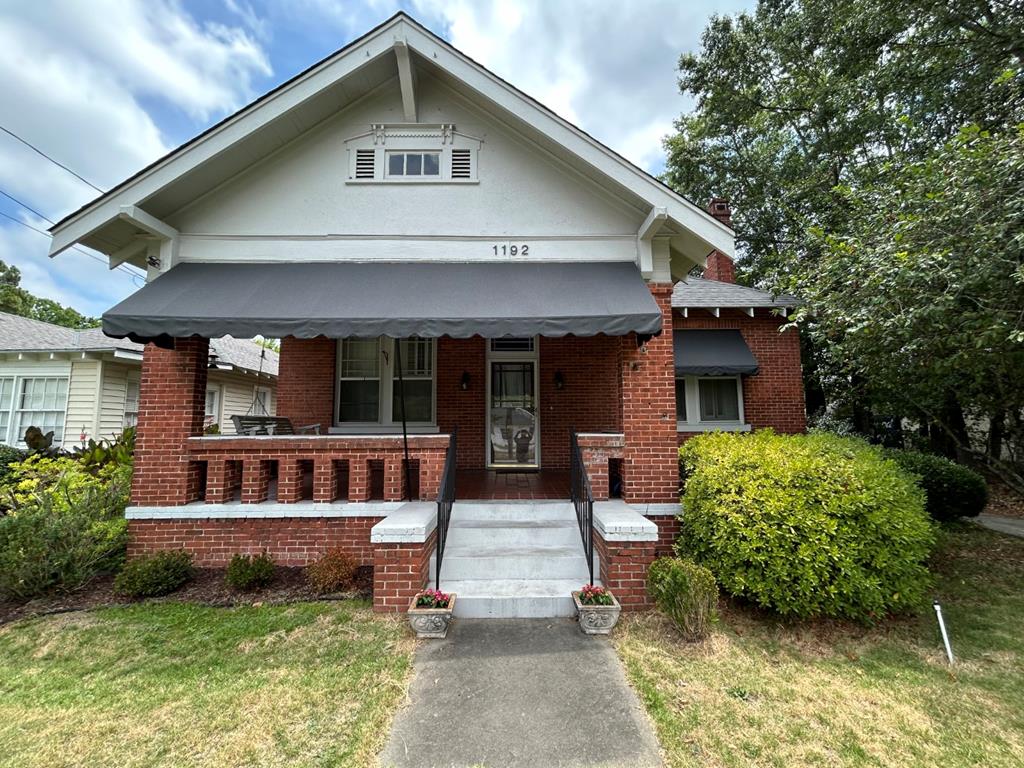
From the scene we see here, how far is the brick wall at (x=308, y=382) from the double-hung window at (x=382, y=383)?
196 millimetres

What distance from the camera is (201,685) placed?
3.51 m

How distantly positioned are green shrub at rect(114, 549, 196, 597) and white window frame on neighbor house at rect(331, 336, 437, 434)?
386cm

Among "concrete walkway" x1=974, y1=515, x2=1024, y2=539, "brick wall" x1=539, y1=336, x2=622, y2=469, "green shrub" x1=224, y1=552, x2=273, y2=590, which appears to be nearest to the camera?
"green shrub" x1=224, y1=552, x2=273, y2=590

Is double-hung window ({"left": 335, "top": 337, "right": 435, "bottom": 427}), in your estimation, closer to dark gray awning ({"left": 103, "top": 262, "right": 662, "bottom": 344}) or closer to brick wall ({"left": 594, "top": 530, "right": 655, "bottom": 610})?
dark gray awning ({"left": 103, "top": 262, "right": 662, "bottom": 344})

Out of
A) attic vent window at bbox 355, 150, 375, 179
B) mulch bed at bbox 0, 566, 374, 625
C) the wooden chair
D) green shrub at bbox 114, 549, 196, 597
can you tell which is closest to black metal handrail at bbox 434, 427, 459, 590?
mulch bed at bbox 0, 566, 374, 625

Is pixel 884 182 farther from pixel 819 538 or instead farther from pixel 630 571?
pixel 630 571

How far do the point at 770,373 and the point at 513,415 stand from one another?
6771mm

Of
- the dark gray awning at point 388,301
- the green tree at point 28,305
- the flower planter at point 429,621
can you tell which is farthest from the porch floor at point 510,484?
the green tree at point 28,305

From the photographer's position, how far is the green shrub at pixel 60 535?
16.4 feet

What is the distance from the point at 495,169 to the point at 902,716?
23.6ft

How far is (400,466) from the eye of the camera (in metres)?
5.89

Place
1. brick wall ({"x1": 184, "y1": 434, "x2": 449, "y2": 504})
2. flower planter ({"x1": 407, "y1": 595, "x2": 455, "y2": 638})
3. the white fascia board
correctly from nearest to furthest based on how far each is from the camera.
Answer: flower planter ({"x1": 407, "y1": 595, "x2": 455, "y2": 638})
the white fascia board
brick wall ({"x1": 184, "y1": 434, "x2": 449, "y2": 504})

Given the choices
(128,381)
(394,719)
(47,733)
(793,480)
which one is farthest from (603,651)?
(128,381)

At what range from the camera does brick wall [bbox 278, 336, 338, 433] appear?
8.98m
